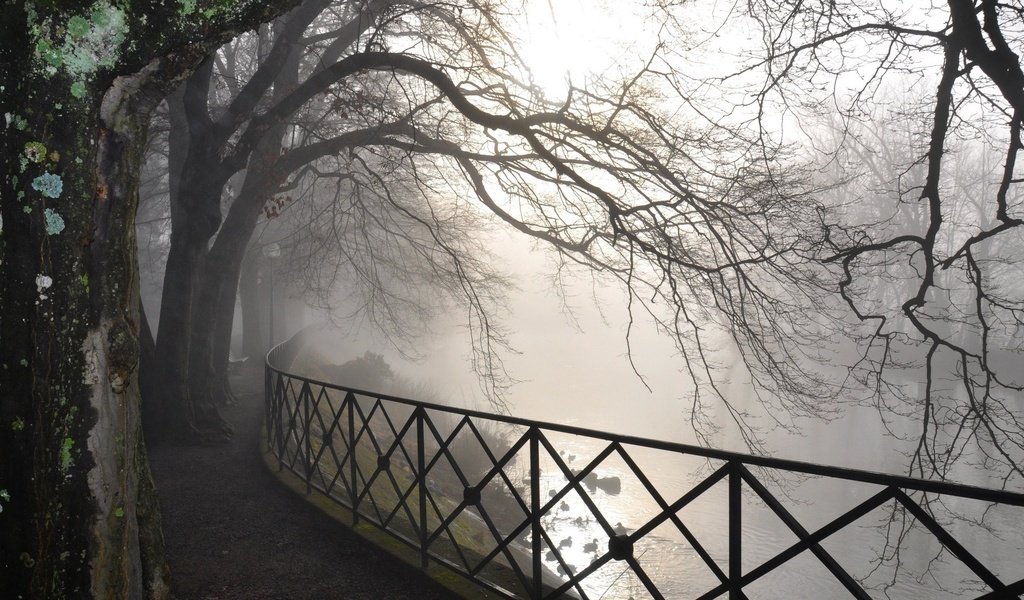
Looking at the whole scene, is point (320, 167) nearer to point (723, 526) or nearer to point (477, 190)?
point (477, 190)

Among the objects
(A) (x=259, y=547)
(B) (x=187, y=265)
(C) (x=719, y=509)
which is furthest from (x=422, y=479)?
(C) (x=719, y=509)

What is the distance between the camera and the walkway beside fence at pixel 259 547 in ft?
15.3

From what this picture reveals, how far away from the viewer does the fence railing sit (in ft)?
9.06

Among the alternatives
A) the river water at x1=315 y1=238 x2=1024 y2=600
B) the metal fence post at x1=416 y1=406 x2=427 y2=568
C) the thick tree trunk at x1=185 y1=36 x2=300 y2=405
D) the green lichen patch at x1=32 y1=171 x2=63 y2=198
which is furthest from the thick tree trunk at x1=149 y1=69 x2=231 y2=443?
the green lichen patch at x1=32 y1=171 x2=63 y2=198

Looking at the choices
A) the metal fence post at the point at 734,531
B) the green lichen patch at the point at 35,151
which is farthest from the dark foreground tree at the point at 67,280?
the metal fence post at the point at 734,531

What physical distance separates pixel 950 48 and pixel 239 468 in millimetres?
8304

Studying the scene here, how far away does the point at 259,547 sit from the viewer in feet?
18.2

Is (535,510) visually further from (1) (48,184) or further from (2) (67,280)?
(1) (48,184)

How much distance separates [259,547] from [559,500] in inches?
116

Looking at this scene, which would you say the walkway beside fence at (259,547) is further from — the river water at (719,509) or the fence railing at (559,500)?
the river water at (719,509)

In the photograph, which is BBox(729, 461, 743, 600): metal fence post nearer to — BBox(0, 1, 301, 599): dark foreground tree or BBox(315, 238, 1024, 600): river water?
BBox(315, 238, 1024, 600): river water

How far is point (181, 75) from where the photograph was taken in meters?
3.36

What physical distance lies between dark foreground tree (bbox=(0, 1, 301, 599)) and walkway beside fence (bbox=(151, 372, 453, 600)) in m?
1.71

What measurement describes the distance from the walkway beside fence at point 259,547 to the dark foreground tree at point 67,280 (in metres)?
1.71
